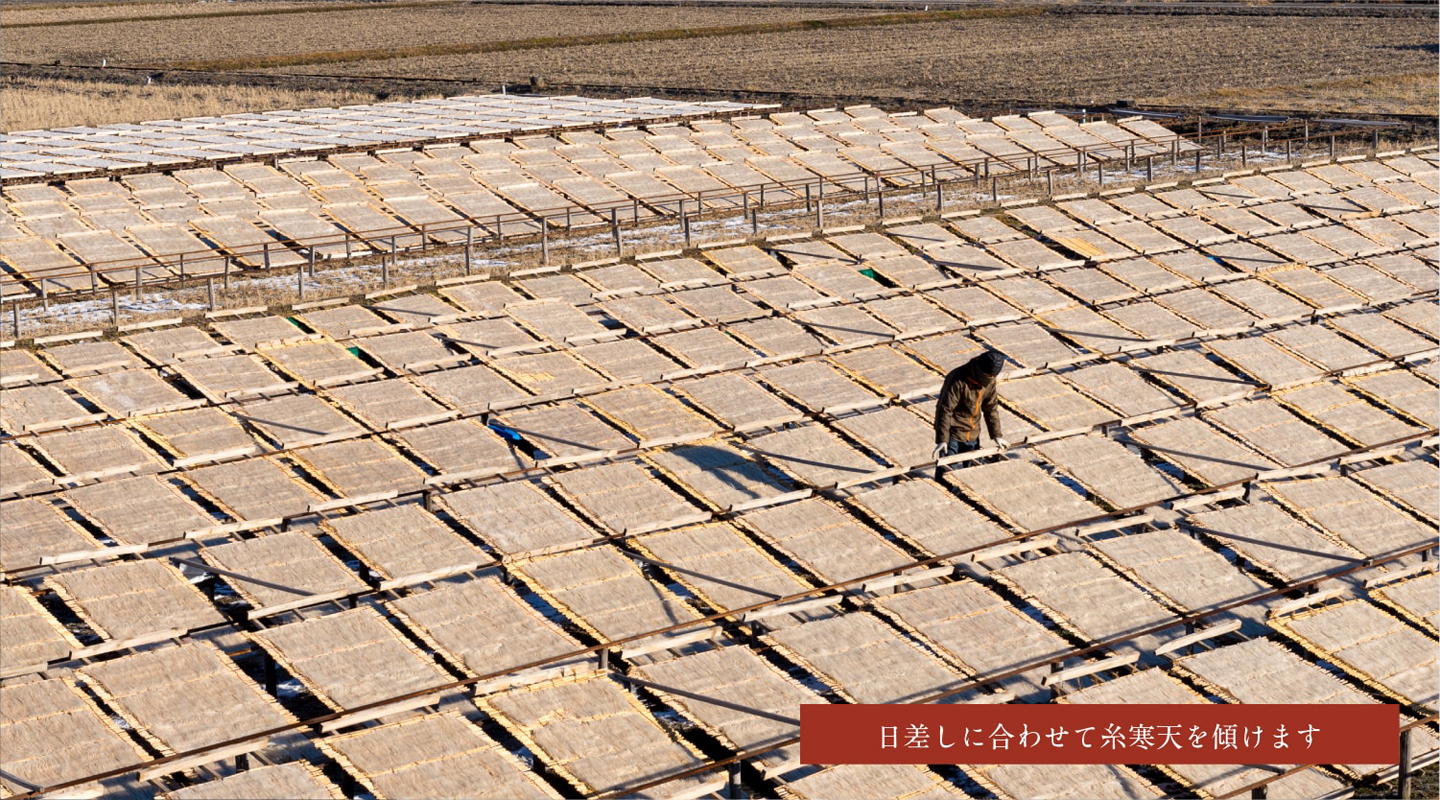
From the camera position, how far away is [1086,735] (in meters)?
18.4

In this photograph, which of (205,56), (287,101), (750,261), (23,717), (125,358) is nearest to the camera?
(23,717)

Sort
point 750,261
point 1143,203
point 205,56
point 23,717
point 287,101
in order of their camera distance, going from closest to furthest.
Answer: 1. point 23,717
2. point 750,261
3. point 1143,203
4. point 287,101
5. point 205,56

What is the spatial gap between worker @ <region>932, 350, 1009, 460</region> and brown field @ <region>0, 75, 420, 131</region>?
51.7 m

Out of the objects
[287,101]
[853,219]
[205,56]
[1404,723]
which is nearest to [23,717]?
[1404,723]

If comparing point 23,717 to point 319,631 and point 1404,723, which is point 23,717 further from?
point 1404,723

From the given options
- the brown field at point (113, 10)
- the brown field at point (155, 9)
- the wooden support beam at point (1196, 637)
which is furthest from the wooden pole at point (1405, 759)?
the brown field at point (113, 10)

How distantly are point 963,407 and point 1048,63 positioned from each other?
7276 centimetres

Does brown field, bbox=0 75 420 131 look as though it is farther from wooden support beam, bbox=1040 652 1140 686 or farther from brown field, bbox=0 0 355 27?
wooden support beam, bbox=1040 652 1140 686

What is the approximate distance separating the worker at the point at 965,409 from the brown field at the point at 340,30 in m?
81.1

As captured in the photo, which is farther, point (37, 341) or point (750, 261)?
point (750, 261)

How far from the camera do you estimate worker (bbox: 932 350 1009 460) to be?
76.4 feet

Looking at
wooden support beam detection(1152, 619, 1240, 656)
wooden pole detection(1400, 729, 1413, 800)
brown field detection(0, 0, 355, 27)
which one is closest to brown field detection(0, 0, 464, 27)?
brown field detection(0, 0, 355, 27)

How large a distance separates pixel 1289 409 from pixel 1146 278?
6.90m

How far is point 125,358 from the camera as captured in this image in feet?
91.6
